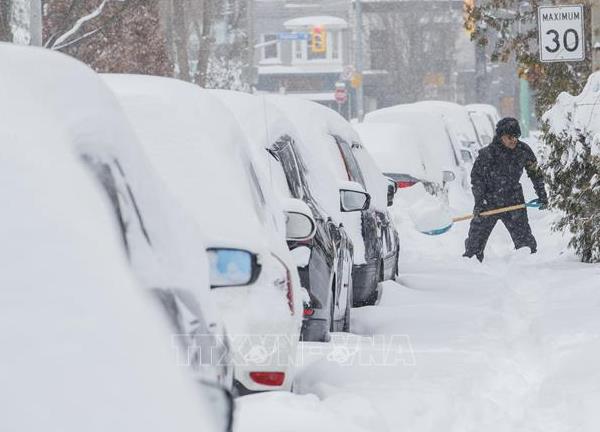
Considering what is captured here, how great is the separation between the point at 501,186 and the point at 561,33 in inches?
60.8

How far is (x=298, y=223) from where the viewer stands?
639cm

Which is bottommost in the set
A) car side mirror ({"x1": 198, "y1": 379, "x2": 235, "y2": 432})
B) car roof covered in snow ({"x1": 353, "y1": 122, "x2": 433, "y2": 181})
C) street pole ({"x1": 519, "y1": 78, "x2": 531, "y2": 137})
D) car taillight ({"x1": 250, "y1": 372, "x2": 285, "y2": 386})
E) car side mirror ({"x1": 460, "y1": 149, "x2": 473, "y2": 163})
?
street pole ({"x1": 519, "y1": 78, "x2": 531, "y2": 137})

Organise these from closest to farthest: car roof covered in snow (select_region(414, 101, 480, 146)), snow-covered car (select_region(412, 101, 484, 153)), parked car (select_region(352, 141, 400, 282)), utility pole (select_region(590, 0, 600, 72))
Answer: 1. parked car (select_region(352, 141, 400, 282))
2. utility pole (select_region(590, 0, 600, 72))
3. snow-covered car (select_region(412, 101, 484, 153))
4. car roof covered in snow (select_region(414, 101, 480, 146))

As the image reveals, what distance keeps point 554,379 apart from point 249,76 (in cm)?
4278

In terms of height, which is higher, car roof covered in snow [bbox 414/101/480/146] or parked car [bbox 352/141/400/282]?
parked car [bbox 352/141/400/282]

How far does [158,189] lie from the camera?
3430 millimetres

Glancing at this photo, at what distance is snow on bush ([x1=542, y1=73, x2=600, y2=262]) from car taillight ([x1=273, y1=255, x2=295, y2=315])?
7.32m

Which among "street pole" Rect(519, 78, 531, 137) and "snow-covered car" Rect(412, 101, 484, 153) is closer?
"snow-covered car" Rect(412, 101, 484, 153)

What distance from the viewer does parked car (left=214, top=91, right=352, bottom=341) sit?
7035 millimetres

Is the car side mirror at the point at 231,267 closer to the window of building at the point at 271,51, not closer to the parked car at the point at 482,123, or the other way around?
the parked car at the point at 482,123

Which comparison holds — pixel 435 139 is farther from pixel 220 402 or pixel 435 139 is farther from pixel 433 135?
pixel 220 402

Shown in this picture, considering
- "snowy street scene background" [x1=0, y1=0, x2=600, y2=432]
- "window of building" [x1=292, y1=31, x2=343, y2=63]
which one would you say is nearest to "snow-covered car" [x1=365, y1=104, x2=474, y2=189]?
"snowy street scene background" [x1=0, y1=0, x2=600, y2=432]

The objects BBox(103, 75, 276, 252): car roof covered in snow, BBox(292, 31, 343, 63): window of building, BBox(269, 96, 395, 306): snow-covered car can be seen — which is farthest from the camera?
BBox(292, 31, 343, 63): window of building

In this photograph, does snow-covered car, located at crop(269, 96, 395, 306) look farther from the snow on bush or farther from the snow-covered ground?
the snow on bush
